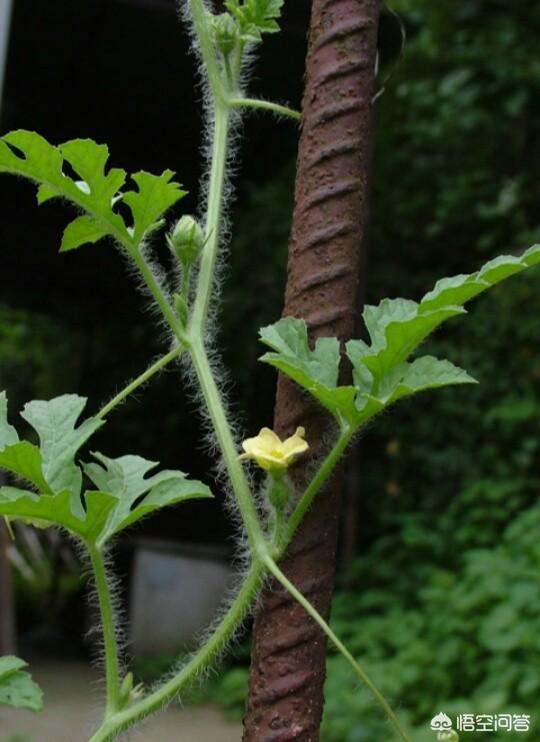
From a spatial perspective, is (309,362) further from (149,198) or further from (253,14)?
(253,14)

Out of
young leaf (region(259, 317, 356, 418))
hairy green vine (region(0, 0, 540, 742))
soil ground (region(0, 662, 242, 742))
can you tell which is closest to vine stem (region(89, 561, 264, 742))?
hairy green vine (region(0, 0, 540, 742))

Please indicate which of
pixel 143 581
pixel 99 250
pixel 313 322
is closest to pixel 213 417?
pixel 313 322

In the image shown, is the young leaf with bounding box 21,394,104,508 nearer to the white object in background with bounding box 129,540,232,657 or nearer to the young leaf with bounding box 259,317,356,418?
the young leaf with bounding box 259,317,356,418

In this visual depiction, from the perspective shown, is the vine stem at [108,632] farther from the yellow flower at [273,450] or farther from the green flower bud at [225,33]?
the green flower bud at [225,33]

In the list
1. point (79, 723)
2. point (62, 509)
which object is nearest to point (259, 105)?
point (62, 509)

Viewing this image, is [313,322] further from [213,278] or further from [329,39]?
[329,39]

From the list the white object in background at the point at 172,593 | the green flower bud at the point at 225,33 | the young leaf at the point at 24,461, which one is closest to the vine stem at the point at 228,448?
the young leaf at the point at 24,461

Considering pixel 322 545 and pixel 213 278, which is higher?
pixel 213 278
